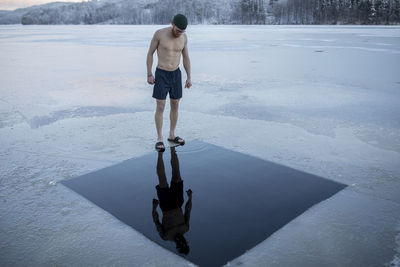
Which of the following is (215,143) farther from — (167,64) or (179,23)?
(179,23)

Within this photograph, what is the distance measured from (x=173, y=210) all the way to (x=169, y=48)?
2182 millimetres

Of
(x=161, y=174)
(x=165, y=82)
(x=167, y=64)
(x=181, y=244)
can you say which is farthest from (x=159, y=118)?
(x=181, y=244)

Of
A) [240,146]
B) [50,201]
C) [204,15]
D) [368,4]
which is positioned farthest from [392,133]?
[204,15]

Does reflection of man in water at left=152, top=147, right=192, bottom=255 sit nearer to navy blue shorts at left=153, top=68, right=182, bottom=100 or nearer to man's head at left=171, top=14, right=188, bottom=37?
navy blue shorts at left=153, top=68, right=182, bottom=100

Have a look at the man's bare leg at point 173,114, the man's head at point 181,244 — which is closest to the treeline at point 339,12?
the man's bare leg at point 173,114

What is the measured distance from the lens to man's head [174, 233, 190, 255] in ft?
7.81

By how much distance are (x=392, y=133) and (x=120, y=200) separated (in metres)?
4.01

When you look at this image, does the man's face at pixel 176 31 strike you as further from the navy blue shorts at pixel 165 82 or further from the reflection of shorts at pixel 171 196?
the reflection of shorts at pixel 171 196

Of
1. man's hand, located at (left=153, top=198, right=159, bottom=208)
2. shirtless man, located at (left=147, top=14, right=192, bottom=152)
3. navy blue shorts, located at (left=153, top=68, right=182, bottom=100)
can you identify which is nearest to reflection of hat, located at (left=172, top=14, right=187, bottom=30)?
shirtless man, located at (left=147, top=14, right=192, bottom=152)

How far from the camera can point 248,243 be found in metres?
2.46

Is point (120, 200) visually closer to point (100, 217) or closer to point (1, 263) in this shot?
point (100, 217)

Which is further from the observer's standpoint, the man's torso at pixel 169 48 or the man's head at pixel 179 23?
the man's torso at pixel 169 48

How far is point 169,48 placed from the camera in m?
4.28

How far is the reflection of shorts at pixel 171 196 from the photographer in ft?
9.86
